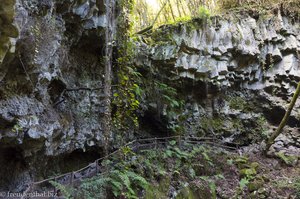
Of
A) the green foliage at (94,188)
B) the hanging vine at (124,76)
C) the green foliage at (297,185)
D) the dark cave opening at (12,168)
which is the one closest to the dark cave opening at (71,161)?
the dark cave opening at (12,168)

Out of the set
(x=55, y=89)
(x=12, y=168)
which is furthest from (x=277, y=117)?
(x=12, y=168)

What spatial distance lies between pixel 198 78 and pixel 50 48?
270 inches

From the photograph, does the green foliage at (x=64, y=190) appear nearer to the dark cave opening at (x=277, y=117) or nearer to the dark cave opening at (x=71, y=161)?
the dark cave opening at (x=71, y=161)

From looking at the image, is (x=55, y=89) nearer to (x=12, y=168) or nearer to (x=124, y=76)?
(x=12, y=168)

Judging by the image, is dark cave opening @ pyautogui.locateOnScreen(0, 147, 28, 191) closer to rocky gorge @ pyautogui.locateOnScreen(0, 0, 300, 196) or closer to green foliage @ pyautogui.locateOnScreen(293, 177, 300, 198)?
rocky gorge @ pyautogui.locateOnScreen(0, 0, 300, 196)

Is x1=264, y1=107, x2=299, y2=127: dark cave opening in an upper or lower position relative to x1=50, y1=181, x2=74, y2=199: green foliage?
upper

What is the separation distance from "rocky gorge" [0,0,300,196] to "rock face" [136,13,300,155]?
0.14ft

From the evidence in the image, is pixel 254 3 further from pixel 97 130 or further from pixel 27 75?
pixel 27 75

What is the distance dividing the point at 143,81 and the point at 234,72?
4.19 m

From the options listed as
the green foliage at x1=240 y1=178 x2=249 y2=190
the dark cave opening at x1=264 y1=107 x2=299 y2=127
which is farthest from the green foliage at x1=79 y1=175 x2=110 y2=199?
the dark cave opening at x1=264 y1=107 x2=299 y2=127

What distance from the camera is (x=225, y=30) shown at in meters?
13.0

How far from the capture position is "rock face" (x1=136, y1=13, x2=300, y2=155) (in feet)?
39.5

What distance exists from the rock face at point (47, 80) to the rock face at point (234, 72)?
3.58 m

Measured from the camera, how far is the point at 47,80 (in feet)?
22.5
